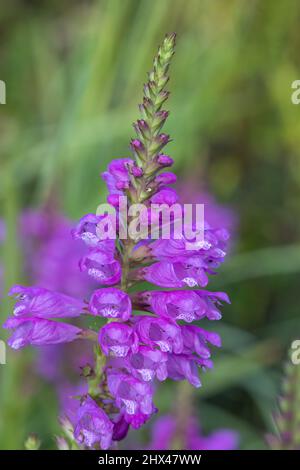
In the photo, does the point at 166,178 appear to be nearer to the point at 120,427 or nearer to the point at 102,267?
the point at 102,267

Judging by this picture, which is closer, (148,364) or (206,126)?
(148,364)

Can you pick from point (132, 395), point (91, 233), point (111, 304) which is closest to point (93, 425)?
point (132, 395)

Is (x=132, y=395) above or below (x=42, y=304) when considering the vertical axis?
below

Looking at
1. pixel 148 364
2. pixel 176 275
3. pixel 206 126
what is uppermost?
pixel 206 126

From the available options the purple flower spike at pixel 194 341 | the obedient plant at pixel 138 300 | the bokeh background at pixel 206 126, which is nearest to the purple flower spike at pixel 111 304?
the obedient plant at pixel 138 300

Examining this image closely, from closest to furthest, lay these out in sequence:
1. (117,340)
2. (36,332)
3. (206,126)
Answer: (117,340), (36,332), (206,126)

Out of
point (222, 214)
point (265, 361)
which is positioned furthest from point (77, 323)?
point (222, 214)

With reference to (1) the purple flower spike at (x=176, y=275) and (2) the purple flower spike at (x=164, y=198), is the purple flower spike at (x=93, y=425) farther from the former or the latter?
(2) the purple flower spike at (x=164, y=198)
